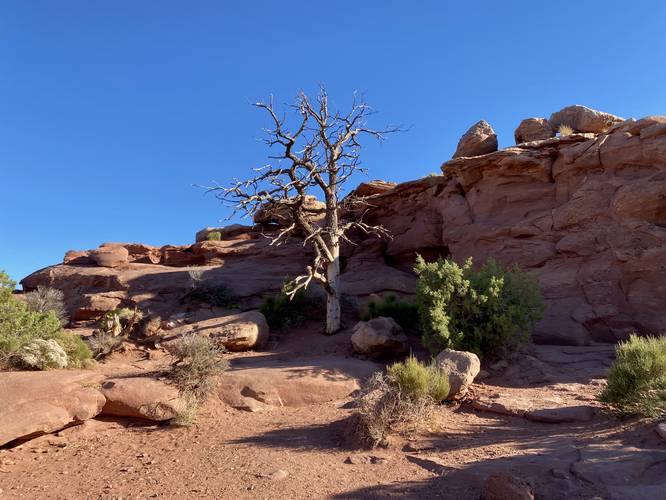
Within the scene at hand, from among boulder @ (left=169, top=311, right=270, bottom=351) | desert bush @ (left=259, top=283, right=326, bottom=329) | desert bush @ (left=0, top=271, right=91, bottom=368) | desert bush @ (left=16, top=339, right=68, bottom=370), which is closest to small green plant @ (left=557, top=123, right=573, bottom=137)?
desert bush @ (left=259, top=283, right=326, bottom=329)

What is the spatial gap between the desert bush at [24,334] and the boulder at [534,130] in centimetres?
1816

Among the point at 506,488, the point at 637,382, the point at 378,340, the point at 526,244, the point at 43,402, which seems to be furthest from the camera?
the point at 526,244

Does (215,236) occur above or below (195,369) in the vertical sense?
above

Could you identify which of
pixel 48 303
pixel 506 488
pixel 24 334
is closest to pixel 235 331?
pixel 24 334

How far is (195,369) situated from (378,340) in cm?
475

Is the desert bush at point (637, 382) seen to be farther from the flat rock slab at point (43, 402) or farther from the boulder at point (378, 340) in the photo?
the flat rock slab at point (43, 402)

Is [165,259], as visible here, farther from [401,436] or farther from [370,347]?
[401,436]

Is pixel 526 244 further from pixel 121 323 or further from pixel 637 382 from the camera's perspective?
pixel 121 323

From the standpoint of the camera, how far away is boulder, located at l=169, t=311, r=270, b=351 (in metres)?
12.4

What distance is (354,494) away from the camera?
17.6ft

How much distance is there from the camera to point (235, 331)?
12.6m

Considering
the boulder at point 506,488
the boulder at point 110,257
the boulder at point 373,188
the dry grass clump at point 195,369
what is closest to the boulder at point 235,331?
the dry grass clump at point 195,369

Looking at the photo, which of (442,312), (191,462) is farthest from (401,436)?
(442,312)

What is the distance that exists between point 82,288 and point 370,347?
1307 cm
